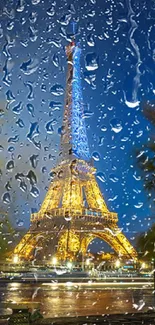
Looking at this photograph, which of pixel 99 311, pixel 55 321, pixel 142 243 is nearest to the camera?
pixel 55 321

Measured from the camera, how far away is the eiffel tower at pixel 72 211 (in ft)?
106

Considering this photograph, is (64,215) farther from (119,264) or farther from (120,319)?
(120,319)

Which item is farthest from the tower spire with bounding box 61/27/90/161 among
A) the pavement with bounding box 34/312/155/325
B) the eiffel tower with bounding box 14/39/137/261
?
the pavement with bounding box 34/312/155/325

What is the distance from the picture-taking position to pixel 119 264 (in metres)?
33.0

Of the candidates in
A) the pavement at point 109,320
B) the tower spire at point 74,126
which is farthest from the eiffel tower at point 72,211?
the pavement at point 109,320

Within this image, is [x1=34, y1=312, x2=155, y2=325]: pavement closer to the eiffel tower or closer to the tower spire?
the eiffel tower

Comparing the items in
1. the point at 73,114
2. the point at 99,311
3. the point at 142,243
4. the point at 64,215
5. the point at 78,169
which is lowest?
the point at 99,311

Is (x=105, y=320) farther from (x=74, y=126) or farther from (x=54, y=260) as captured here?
(x=74, y=126)

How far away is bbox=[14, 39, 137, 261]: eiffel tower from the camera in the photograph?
106 ft

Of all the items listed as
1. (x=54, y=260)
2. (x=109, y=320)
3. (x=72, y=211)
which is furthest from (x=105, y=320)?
(x=72, y=211)

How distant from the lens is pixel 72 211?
111ft

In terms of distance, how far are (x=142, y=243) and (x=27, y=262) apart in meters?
20.2

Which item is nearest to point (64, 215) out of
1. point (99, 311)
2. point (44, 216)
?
point (44, 216)

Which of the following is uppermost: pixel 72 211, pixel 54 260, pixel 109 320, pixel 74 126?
pixel 74 126
